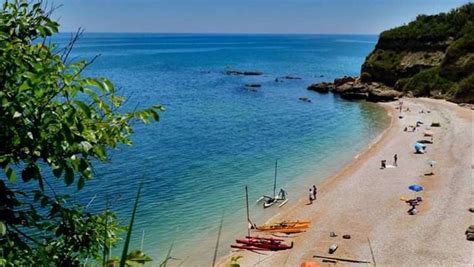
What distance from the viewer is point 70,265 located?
5738 mm

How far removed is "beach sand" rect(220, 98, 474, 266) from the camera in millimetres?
23000

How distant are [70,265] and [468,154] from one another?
139ft

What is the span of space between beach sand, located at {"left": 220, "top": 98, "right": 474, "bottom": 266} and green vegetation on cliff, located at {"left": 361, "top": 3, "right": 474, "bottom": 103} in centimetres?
2655

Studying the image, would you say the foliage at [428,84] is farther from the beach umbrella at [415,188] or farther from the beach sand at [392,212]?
the beach umbrella at [415,188]

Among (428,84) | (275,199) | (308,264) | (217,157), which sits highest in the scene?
(428,84)

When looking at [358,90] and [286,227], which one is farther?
[358,90]

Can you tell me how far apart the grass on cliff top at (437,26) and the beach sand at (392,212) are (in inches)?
1660

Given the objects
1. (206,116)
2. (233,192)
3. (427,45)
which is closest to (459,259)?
(233,192)

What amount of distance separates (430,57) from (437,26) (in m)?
8.16

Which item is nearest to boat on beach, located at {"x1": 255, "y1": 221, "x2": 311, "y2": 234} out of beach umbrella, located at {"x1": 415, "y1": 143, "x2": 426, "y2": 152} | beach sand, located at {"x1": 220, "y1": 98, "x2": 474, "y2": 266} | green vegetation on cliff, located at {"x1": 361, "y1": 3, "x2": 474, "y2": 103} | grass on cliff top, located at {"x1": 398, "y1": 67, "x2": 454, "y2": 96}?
beach sand, located at {"x1": 220, "y1": 98, "x2": 474, "y2": 266}

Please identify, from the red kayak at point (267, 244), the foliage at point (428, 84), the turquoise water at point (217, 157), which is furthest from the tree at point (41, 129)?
the foliage at point (428, 84)

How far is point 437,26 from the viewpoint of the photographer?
86.3 metres

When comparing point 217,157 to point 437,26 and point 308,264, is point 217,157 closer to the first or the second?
point 308,264

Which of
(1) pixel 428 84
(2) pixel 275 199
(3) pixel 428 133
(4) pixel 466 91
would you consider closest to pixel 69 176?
(2) pixel 275 199
